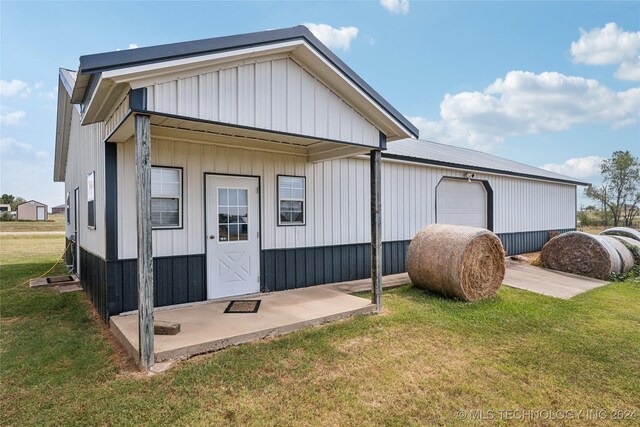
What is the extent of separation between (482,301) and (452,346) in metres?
2.24

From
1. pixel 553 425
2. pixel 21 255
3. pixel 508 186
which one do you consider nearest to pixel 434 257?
pixel 553 425

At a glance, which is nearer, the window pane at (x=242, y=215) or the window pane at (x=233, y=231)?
the window pane at (x=233, y=231)

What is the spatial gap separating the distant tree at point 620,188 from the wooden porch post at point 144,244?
97.8 ft

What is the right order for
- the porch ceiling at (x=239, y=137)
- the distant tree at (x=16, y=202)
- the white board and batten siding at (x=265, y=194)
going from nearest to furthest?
the porch ceiling at (x=239, y=137)
the white board and batten siding at (x=265, y=194)
the distant tree at (x=16, y=202)

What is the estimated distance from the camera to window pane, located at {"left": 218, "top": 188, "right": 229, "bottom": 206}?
568 cm

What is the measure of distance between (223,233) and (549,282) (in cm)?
693

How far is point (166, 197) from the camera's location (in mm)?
5152

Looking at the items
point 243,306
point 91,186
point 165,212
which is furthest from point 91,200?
point 243,306

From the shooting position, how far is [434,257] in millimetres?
6000

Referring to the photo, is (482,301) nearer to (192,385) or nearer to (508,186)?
(192,385)

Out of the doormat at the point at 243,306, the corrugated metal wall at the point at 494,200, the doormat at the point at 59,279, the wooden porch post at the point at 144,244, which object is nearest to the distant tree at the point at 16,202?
the doormat at the point at 59,279

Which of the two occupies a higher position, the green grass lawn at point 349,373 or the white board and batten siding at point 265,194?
the white board and batten siding at point 265,194

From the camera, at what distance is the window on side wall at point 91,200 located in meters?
5.56

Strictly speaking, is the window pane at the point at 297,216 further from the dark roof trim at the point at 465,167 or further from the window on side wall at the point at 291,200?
the dark roof trim at the point at 465,167
